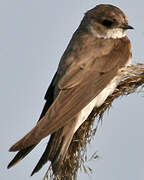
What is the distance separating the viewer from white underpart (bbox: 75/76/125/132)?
3545 mm

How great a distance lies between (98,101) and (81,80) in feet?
0.99

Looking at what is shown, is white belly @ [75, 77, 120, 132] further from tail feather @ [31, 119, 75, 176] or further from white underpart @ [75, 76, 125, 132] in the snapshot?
tail feather @ [31, 119, 75, 176]

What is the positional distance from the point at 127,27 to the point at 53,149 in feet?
5.51

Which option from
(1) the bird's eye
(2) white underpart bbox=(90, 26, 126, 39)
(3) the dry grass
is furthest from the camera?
(1) the bird's eye

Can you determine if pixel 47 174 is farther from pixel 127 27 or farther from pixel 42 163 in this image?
pixel 127 27

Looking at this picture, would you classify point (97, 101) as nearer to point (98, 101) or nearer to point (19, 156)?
point (98, 101)

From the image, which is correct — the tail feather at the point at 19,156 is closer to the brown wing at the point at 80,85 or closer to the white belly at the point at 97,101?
the brown wing at the point at 80,85

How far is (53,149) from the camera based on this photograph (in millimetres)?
3557

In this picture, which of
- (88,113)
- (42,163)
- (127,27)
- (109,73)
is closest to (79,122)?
(88,113)

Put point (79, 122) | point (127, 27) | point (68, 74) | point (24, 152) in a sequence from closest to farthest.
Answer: point (24, 152) < point (79, 122) < point (68, 74) < point (127, 27)

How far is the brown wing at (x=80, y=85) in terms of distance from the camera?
3.36 meters

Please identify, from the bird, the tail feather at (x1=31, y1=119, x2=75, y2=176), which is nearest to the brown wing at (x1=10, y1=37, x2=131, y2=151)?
the bird

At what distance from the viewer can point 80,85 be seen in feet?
12.9

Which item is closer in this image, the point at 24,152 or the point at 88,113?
the point at 24,152
